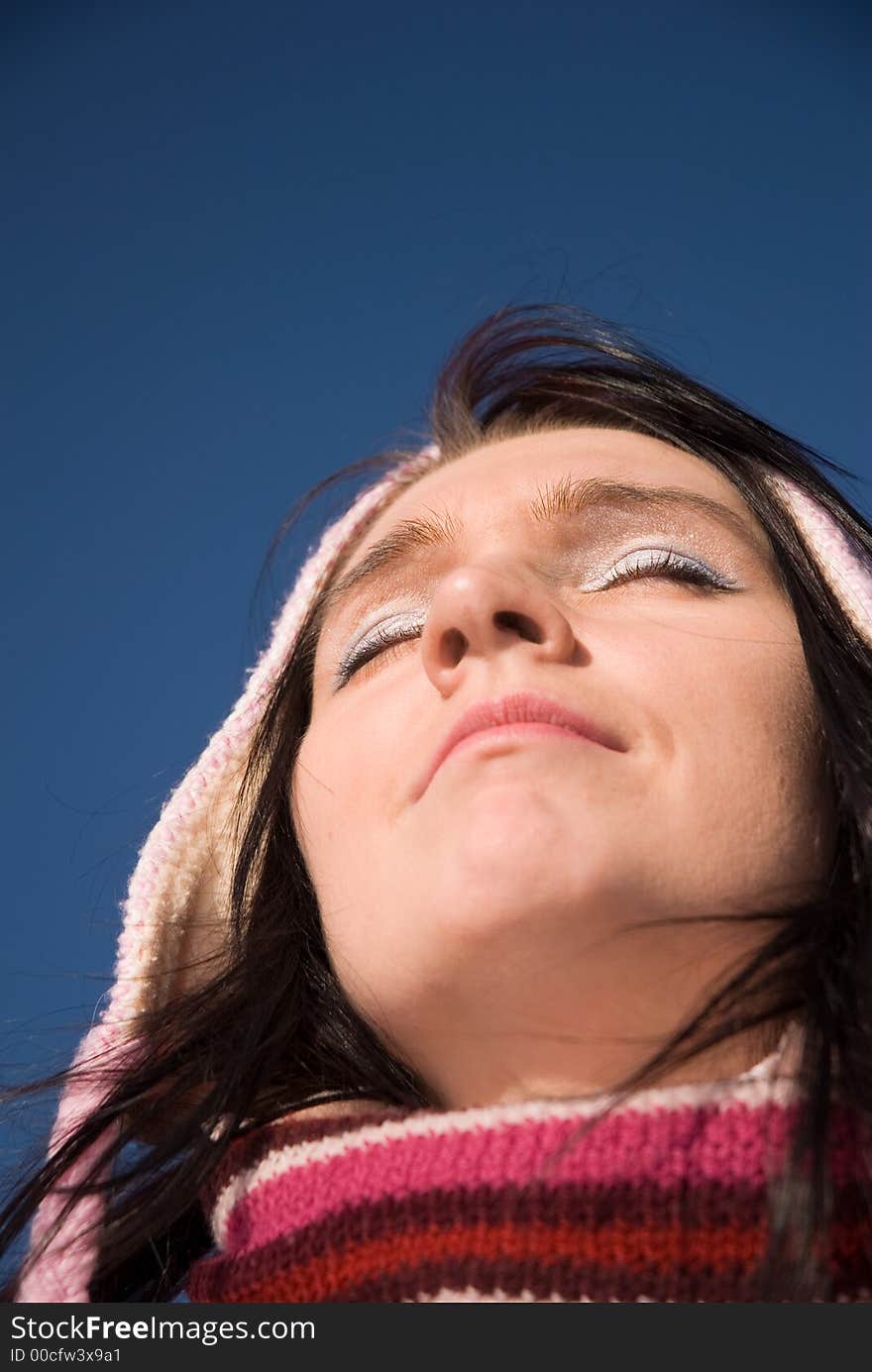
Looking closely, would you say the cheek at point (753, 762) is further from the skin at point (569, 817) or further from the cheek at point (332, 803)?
the cheek at point (332, 803)

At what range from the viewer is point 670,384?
6.19 ft

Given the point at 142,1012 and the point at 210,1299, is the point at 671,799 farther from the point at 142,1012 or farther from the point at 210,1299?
the point at 142,1012

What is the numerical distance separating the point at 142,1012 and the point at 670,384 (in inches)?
50.5

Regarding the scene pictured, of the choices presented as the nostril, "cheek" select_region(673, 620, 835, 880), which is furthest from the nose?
"cheek" select_region(673, 620, 835, 880)

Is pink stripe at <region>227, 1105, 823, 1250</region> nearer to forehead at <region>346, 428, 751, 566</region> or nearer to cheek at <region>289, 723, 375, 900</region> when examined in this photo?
cheek at <region>289, 723, 375, 900</region>

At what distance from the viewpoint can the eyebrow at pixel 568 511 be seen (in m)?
1.41

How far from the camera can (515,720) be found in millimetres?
1157

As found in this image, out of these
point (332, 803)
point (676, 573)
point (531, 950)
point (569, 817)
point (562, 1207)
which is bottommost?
point (562, 1207)

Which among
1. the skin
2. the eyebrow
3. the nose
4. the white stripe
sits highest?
the eyebrow

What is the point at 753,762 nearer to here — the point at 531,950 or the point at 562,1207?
the point at 531,950

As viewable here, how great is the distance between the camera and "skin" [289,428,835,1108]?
3.51 ft

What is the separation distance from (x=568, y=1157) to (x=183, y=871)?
92 cm

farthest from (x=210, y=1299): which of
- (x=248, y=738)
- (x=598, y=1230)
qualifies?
(x=248, y=738)

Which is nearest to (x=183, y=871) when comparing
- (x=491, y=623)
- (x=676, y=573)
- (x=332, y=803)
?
(x=332, y=803)
